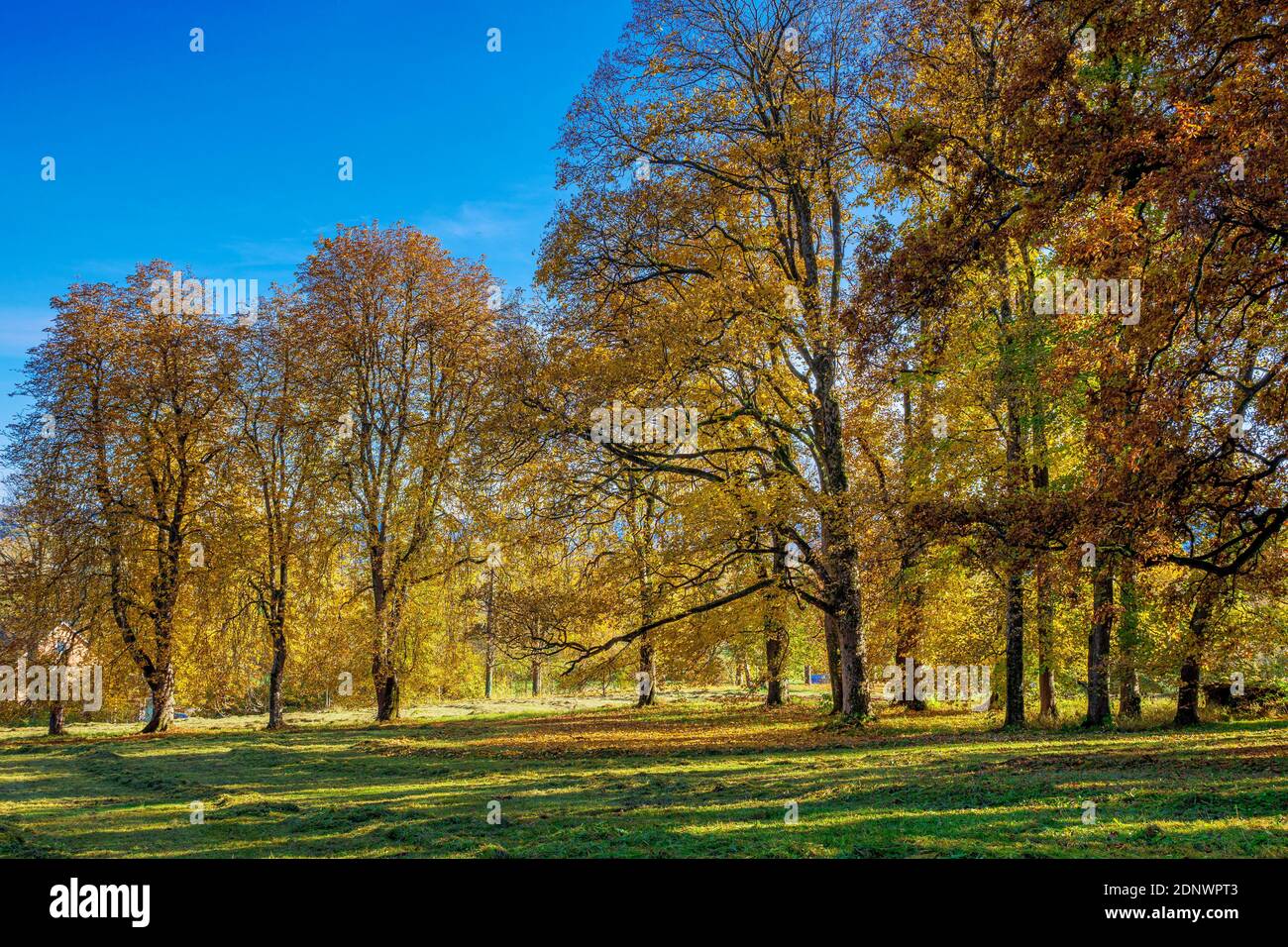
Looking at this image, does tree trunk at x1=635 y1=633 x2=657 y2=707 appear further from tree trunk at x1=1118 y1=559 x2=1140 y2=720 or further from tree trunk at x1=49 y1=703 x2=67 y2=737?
tree trunk at x1=49 y1=703 x2=67 y2=737

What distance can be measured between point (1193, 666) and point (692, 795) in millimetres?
14566

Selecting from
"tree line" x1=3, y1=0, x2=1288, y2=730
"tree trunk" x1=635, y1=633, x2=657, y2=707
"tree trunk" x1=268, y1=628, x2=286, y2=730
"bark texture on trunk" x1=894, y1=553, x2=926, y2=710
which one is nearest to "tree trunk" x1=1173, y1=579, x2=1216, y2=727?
"tree line" x1=3, y1=0, x2=1288, y2=730

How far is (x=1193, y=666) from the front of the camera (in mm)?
19656

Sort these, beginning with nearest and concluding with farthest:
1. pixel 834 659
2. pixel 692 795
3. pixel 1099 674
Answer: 1. pixel 692 795
2. pixel 1099 674
3. pixel 834 659

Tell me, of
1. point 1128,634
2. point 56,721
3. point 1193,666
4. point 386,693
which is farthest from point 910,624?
point 56,721

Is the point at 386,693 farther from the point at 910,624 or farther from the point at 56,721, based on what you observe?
the point at 910,624

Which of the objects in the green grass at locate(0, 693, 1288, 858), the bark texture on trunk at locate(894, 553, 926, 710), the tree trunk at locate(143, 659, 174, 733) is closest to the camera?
the green grass at locate(0, 693, 1288, 858)

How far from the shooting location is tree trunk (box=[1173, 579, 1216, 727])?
55.0ft

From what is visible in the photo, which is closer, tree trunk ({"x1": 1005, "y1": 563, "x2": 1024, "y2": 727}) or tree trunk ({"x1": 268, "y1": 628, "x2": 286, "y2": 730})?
tree trunk ({"x1": 1005, "y1": 563, "x2": 1024, "y2": 727})

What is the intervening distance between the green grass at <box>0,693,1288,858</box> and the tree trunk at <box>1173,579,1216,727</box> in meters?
0.76

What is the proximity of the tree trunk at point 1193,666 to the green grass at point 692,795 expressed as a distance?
761mm

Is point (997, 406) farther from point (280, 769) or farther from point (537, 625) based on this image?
point (280, 769)
